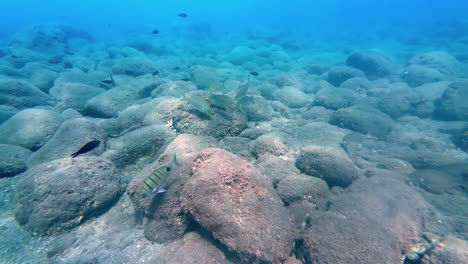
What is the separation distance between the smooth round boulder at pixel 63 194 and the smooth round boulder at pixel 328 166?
4541 millimetres

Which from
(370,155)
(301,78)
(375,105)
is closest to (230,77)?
(301,78)

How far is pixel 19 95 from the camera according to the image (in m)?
8.41

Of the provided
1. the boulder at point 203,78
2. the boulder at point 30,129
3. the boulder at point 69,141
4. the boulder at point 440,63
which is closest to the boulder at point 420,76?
the boulder at point 440,63

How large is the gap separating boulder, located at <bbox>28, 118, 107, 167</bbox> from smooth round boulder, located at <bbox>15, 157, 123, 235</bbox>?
2.84 feet

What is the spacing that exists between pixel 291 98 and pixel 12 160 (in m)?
10.1

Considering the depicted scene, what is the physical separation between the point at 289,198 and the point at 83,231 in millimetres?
4092

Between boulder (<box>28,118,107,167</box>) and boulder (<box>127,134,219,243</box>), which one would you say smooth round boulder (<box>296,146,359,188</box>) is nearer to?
boulder (<box>127,134,219,243</box>)

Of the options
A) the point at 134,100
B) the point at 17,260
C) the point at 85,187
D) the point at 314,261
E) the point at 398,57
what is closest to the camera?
the point at 314,261

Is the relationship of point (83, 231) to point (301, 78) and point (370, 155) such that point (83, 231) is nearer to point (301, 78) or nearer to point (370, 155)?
point (370, 155)

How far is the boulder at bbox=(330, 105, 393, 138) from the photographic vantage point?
7766 mm

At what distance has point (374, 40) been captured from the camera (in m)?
35.2

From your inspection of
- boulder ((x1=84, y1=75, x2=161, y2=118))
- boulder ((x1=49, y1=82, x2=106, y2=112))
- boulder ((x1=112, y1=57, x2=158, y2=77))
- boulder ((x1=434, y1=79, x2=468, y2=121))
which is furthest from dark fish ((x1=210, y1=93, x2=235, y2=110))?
boulder ((x1=112, y1=57, x2=158, y2=77))

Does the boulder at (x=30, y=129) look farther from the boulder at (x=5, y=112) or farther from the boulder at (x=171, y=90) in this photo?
the boulder at (x=171, y=90)

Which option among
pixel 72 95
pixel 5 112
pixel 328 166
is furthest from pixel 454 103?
pixel 5 112
